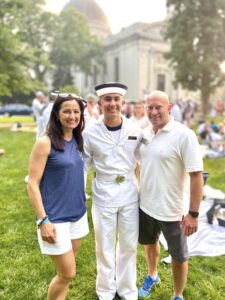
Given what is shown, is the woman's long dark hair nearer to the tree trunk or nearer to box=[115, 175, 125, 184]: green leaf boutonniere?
box=[115, 175, 125, 184]: green leaf boutonniere

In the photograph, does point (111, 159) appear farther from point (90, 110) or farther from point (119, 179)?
point (90, 110)

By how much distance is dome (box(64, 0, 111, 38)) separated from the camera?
6391 cm

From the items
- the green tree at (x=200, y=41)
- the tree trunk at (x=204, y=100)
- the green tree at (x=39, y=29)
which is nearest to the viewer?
the green tree at (x=200, y=41)

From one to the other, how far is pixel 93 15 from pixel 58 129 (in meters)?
67.4

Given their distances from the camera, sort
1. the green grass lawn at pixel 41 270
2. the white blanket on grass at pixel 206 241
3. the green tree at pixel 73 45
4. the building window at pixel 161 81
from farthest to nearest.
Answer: the building window at pixel 161 81 → the green tree at pixel 73 45 → the white blanket on grass at pixel 206 241 → the green grass lawn at pixel 41 270

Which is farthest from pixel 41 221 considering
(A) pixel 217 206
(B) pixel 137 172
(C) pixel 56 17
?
(C) pixel 56 17

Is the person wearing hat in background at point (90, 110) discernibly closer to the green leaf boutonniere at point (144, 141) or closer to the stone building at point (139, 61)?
the green leaf boutonniere at point (144, 141)

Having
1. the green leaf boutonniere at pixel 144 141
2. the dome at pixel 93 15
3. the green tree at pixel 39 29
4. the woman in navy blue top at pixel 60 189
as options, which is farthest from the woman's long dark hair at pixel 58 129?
the dome at pixel 93 15

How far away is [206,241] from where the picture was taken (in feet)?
16.7

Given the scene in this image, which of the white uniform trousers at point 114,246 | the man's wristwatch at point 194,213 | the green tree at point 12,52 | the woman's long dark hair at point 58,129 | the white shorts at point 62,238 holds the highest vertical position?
the green tree at point 12,52

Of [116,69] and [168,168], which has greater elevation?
[116,69]

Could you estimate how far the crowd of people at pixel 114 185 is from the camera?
2.66 m

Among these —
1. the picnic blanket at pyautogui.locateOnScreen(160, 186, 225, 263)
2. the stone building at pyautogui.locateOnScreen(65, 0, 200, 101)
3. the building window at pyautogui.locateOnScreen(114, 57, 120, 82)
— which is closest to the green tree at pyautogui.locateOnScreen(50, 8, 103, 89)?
the stone building at pyautogui.locateOnScreen(65, 0, 200, 101)

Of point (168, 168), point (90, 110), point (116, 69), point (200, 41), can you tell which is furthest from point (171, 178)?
point (116, 69)
